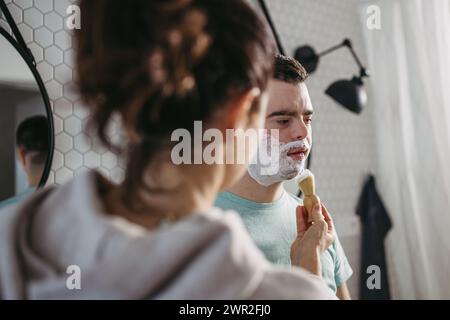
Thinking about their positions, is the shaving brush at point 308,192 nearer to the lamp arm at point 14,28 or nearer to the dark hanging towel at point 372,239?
the lamp arm at point 14,28

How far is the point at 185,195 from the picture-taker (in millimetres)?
386

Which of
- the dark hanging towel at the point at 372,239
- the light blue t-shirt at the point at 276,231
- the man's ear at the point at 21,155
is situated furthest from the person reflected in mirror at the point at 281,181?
the dark hanging towel at the point at 372,239

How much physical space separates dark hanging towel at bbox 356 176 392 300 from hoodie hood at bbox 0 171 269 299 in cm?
130

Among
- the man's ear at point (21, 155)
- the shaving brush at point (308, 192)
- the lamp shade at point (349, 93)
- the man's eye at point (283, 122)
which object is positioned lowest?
the shaving brush at point (308, 192)

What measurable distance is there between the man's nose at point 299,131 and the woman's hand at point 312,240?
0.15 metres

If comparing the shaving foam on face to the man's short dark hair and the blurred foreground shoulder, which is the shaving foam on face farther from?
the blurred foreground shoulder

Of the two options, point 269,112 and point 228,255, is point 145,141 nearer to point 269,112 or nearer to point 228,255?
point 228,255

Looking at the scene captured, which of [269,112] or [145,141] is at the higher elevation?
[269,112]

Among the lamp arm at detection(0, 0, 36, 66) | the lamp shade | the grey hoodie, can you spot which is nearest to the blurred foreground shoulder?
the grey hoodie

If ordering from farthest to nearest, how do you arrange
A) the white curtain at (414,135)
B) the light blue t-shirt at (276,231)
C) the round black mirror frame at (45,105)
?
the white curtain at (414,135), the round black mirror frame at (45,105), the light blue t-shirt at (276,231)

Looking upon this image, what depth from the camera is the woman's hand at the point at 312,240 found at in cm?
70

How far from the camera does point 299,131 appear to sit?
0.85 metres
